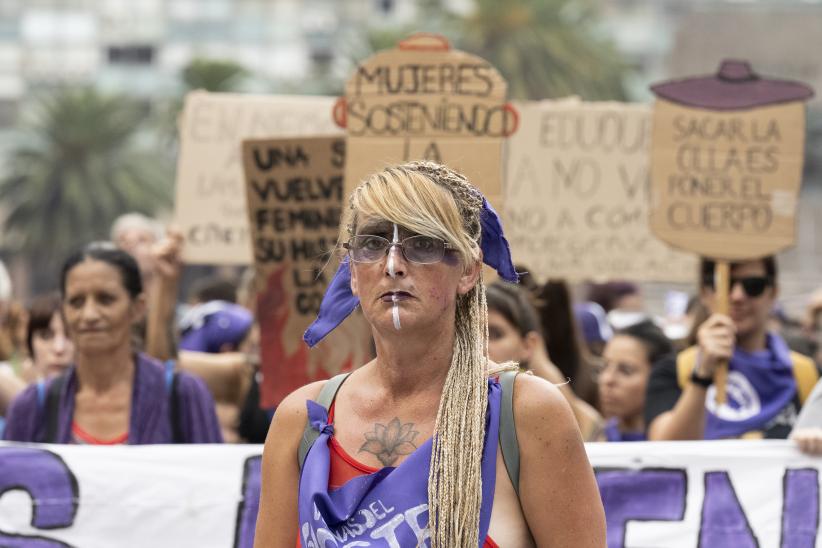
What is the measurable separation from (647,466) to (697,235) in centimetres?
143

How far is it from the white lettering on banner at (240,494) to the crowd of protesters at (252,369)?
0.66 ft

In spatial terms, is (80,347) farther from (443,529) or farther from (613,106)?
(613,106)

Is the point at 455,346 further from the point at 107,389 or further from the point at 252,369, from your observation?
the point at 252,369

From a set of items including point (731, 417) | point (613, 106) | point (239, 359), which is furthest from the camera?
point (613, 106)

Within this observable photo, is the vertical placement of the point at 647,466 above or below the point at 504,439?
below

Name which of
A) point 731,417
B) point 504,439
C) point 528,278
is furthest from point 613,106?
point 504,439

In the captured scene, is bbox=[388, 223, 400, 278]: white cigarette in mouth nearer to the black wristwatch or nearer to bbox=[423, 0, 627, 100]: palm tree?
the black wristwatch

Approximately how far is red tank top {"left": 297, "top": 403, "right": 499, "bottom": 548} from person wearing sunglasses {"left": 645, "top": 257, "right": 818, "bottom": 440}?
236cm

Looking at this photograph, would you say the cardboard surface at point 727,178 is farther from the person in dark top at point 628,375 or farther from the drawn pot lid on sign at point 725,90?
the person in dark top at point 628,375

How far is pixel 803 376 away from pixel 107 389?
91.4 inches

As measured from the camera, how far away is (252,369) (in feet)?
22.2

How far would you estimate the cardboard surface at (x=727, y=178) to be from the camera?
5.79 metres

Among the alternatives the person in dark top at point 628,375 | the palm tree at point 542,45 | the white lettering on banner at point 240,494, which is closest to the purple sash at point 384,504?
the white lettering on banner at point 240,494

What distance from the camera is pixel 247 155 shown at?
5969mm
